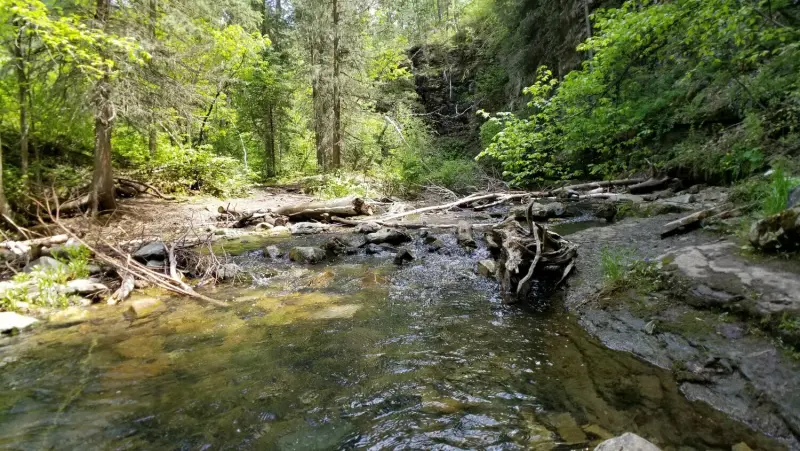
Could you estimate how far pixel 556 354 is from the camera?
3.76 m

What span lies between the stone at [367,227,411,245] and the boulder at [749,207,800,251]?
258 inches

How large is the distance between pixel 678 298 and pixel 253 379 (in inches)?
165

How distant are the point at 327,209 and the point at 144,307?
7.63m

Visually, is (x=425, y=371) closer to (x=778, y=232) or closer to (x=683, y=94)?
(x=778, y=232)

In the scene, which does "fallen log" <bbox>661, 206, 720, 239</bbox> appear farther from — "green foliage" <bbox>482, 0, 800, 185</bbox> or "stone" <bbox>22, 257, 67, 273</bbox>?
"stone" <bbox>22, 257, 67, 273</bbox>

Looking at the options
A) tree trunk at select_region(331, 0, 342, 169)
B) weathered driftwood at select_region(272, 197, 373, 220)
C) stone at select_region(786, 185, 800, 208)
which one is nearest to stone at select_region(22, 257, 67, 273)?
weathered driftwood at select_region(272, 197, 373, 220)

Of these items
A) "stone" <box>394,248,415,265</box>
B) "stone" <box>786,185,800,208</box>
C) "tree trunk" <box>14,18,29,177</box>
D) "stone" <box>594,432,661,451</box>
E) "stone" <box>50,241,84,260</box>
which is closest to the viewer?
"stone" <box>594,432,661,451</box>

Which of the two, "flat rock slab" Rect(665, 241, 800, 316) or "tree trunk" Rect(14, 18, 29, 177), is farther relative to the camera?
"tree trunk" Rect(14, 18, 29, 177)

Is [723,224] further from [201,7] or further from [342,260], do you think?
[201,7]

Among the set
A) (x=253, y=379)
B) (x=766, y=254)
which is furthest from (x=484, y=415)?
(x=766, y=254)

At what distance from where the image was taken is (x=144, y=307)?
17.8 feet

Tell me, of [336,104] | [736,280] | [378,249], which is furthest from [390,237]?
[336,104]

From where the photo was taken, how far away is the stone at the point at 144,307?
5238 millimetres

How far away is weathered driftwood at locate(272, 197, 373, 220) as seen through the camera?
12797 millimetres
